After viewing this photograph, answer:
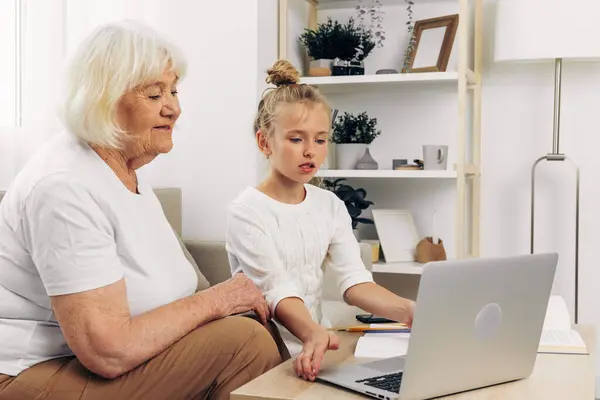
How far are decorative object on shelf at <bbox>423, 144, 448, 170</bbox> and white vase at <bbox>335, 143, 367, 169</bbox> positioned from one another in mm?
248

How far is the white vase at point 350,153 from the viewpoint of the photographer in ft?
10.4

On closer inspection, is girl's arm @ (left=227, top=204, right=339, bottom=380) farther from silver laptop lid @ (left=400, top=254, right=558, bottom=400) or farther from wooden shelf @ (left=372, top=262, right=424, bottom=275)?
wooden shelf @ (left=372, top=262, right=424, bottom=275)

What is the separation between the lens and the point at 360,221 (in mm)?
3154

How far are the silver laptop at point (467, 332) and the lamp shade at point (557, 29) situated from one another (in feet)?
5.64

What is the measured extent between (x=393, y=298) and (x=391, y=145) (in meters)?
1.61

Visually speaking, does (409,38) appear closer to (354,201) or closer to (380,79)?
(380,79)

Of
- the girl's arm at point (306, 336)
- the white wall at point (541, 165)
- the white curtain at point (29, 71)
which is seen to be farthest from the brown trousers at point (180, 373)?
the white wall at point (541, 165)

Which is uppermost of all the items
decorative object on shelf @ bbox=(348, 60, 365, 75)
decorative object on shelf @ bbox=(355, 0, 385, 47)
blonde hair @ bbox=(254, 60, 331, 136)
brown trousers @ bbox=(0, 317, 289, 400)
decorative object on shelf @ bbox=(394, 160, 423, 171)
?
decorative object on shelf @ bbox=(355, 0, 385, 47)

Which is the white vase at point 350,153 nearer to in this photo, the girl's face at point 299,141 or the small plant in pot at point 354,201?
the small plant in pot at point 354,201

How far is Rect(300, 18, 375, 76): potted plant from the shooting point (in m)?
3.16

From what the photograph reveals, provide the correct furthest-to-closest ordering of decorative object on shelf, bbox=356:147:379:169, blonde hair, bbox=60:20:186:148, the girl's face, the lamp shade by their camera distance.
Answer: decorative object on shelf, bbox=356:147:379:169
the lamp shade
the girl's face
blonde hair, bbox=60:20:186:148

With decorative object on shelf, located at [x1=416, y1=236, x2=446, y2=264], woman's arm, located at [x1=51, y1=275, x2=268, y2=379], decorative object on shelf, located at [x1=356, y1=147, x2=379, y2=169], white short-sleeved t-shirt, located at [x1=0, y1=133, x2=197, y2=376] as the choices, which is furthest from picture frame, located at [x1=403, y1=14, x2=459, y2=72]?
woman's arm, located at [x1=51, y1=275, x2=268, y2=379]

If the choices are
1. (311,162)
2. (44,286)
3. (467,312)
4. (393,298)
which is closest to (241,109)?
(311,162)

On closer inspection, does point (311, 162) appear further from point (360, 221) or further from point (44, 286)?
point (360, 221)
